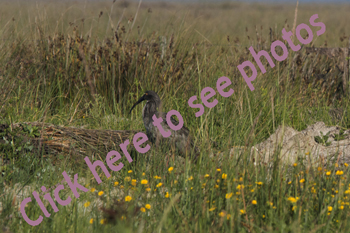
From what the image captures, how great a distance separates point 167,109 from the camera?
5.29 m

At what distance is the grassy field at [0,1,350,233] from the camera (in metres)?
2.70

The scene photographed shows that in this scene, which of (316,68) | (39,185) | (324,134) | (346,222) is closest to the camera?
(346,222)

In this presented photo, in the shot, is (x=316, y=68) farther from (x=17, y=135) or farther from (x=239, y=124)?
(x=17, y=135)

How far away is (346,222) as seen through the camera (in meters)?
2.62

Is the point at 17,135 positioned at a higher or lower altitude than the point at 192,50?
lower

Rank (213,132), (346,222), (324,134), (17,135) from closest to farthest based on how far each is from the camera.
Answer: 1. (346,222)
2. (17,135)
3. (213,132)
4. (324,134)

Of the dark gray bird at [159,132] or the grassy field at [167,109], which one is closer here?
the grassy field at [167,109]

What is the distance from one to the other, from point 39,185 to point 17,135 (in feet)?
3.45

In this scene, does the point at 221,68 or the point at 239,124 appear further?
the point at 221,68

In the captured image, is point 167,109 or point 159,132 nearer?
point 159,132

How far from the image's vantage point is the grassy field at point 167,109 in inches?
106

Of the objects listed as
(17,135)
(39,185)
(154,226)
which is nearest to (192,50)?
(17,135)

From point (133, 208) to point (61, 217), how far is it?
483 mm

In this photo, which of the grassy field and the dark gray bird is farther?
the dark gray bird
